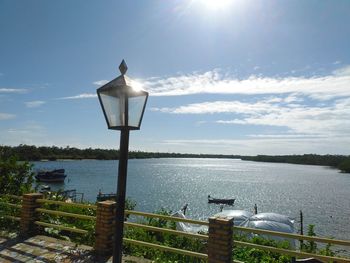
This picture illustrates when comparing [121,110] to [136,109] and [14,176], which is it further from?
[14,176]

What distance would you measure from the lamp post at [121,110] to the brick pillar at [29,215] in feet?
19.2

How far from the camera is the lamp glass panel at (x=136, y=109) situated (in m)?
3.73

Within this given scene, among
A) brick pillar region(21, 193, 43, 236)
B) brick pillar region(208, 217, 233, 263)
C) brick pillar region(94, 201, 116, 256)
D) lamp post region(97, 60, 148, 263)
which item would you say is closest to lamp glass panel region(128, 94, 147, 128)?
lamp post region(97, 60, 148, 263)

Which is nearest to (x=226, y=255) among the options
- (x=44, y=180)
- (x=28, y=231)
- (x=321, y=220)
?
(x=28, y=231)

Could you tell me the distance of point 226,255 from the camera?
17.9ft

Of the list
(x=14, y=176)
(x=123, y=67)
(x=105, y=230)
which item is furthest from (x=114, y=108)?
(x=14, y=176)

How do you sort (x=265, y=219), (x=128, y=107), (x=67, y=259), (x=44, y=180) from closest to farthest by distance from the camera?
(x=128, y=107) → (x=67, y=259) → (x=265, y=219) → (x=44, y=180)

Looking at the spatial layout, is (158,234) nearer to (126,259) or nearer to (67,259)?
(126,259)

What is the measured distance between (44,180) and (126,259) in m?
76.9

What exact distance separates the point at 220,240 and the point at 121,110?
3169mm

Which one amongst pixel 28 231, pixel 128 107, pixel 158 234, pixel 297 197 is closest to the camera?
pixel 128 107

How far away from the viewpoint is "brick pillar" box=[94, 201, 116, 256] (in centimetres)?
696

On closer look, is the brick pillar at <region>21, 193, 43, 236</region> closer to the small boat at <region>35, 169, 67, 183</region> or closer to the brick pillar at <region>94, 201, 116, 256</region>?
the brick pillar at <region>94, 201, 116, 256</region>

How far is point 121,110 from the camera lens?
146 inches
